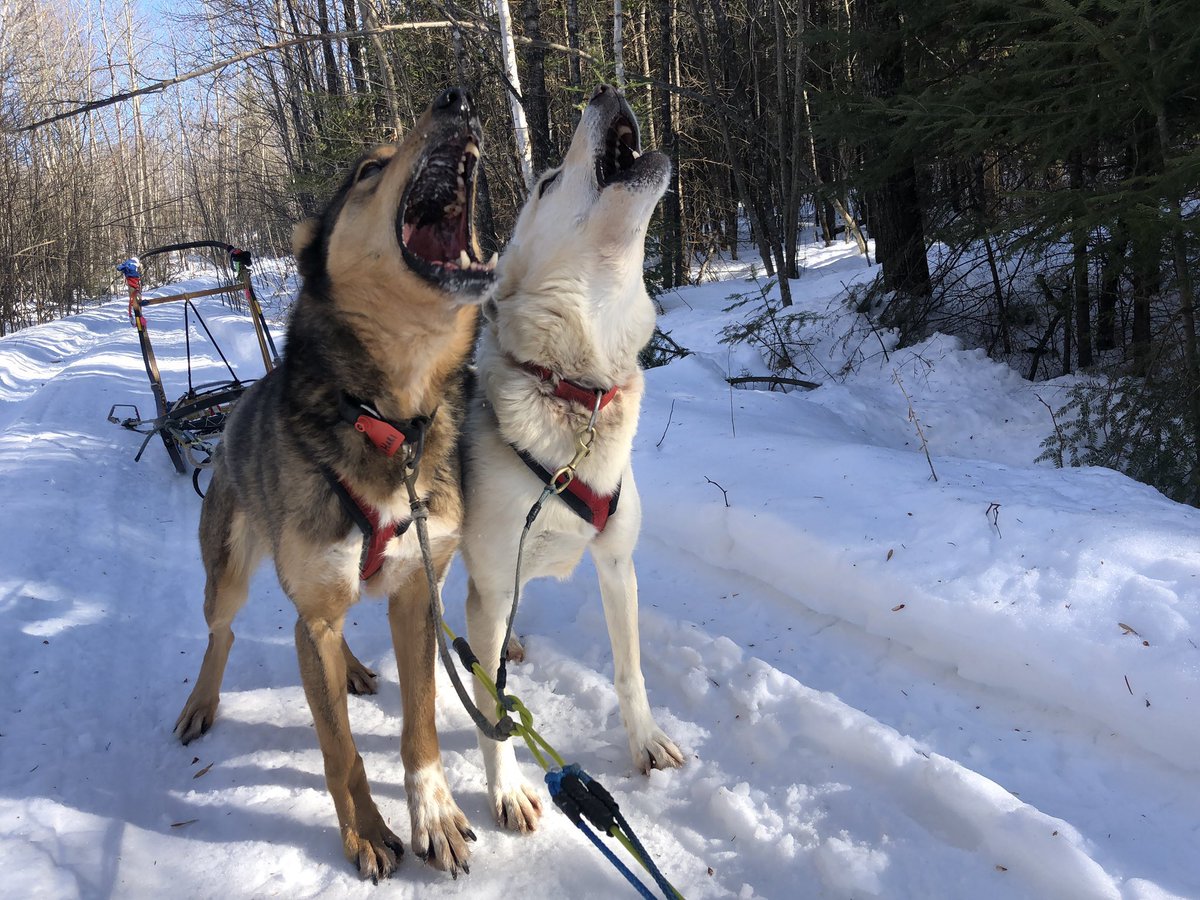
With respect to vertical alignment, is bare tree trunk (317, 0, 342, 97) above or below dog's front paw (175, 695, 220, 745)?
above

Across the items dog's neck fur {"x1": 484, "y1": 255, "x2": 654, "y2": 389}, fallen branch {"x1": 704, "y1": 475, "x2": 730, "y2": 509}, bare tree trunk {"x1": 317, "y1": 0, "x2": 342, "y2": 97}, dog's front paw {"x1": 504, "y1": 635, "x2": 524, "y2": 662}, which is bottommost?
dog's front paw {"x1": 504, "y1": 635, "x2": 524, "y2": 662}

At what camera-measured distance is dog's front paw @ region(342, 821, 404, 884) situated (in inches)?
85.6

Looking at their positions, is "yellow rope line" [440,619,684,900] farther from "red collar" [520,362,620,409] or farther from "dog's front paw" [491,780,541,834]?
"red collar" [520,362,620,409]

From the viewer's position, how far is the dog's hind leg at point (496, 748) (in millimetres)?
2369

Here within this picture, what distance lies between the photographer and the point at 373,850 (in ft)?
7.21

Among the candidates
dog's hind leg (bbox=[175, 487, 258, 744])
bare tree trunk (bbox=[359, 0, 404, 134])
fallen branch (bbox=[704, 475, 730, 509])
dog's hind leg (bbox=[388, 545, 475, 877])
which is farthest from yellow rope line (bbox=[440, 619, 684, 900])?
bare tree trunk (bbox=[359, 0, 404, 134])

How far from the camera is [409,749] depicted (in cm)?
234

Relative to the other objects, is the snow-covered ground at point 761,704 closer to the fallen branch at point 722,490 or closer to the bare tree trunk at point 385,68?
the fallen branch at point 722,490

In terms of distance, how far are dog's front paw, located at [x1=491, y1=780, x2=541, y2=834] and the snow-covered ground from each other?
44 mm

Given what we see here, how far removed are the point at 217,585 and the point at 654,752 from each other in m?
1.74

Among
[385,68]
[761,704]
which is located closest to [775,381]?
[761,704]

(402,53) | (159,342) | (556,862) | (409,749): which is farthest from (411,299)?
(159,342)

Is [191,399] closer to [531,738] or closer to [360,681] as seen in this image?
[360,681]

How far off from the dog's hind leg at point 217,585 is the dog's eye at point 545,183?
5.21ft
